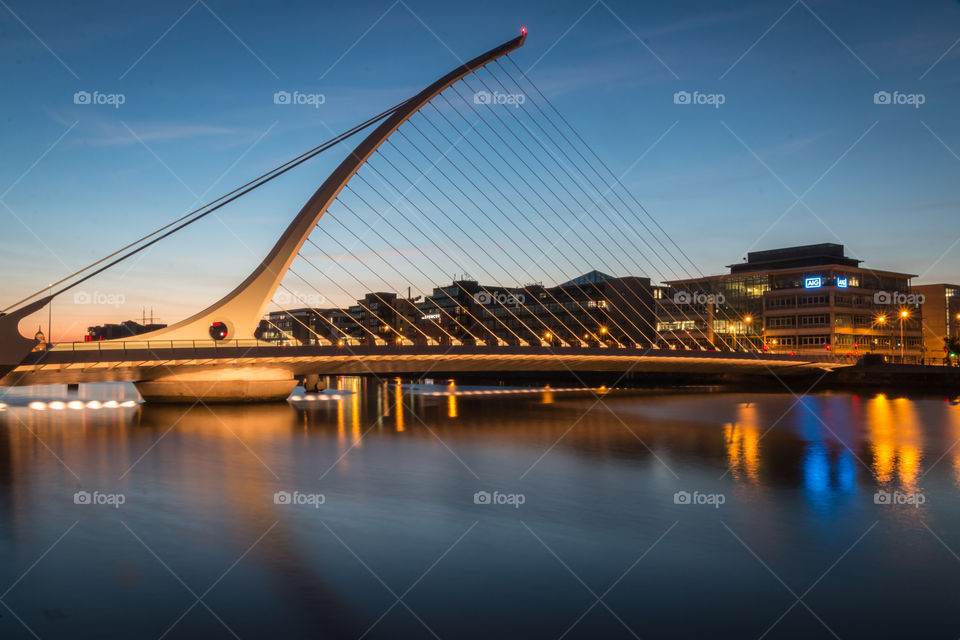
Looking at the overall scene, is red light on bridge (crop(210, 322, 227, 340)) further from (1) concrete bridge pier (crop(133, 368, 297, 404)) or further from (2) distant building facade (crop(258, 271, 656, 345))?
(2) distant building facade (crop(258, 271, 656, 345))

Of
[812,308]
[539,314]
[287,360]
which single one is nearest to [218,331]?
[287,360]

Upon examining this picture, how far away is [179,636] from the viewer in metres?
7.20

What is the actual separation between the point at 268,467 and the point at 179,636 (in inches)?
465

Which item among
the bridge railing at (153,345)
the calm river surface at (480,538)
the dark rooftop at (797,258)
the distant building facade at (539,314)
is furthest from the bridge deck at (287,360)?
the dark rooftop at (797,258)

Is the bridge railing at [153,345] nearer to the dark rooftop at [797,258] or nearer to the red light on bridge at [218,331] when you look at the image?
the red light on bridge at [218,331]

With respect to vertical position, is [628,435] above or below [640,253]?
below

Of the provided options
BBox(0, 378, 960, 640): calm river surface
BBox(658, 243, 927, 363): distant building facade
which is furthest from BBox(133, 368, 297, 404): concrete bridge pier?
BBox(658, 243, 927, 363): distant building facade

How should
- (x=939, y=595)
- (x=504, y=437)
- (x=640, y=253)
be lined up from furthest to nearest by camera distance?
(x=640, y=253) < (x=504, y=437) < (x=939, y=595)

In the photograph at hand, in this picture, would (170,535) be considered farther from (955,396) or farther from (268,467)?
(955,396)

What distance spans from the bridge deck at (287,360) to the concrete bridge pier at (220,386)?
1.01 ft

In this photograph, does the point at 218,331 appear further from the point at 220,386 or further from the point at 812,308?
the point at 812,308

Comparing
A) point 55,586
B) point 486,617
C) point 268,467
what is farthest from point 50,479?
point 486,617

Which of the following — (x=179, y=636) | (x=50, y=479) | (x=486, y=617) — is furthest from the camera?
(x=50, y=479)

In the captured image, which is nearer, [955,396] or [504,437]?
[504,437]
